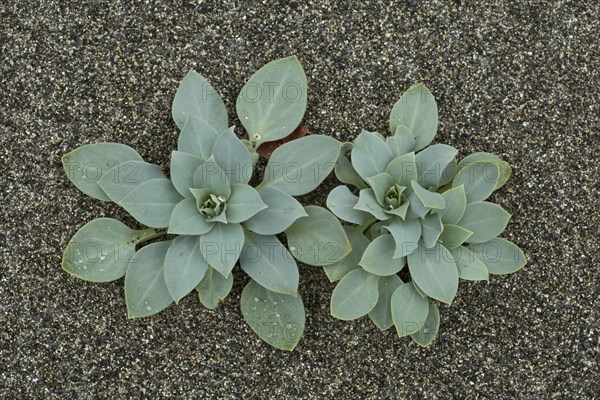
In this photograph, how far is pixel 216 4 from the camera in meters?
1.89

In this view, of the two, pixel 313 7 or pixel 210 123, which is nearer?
pixel 210 123

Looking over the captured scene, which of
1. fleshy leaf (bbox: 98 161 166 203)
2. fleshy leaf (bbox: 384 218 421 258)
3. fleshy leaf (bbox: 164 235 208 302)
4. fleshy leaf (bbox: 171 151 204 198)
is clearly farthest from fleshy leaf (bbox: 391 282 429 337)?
fleshy leaf (bbox: 98 161 166 203)

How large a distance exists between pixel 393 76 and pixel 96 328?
1.13m

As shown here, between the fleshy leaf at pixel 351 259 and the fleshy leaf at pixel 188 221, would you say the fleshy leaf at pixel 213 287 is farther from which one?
the fleshy leaf at pixel 351 259

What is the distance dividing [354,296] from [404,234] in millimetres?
220

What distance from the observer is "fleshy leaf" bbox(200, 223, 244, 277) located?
1.61 m

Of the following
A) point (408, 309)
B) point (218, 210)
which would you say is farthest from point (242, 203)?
point (408, 309)

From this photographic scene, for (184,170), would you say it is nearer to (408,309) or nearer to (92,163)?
(92,163)

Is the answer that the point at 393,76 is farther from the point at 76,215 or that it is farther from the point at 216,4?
the point at 76,215

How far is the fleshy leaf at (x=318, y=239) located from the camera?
170 centimetres

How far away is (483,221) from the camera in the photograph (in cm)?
172

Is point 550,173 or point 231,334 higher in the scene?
point 550,173

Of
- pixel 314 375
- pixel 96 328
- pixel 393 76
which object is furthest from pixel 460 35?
pixel 96 328

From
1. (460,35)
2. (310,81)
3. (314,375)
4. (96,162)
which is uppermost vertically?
(460,35)
